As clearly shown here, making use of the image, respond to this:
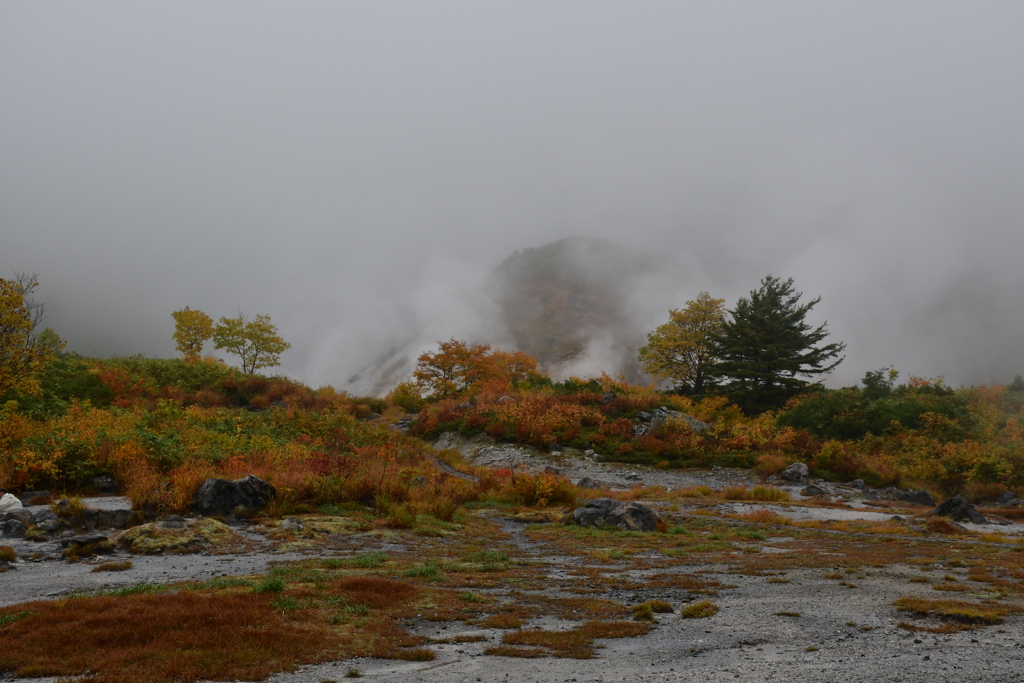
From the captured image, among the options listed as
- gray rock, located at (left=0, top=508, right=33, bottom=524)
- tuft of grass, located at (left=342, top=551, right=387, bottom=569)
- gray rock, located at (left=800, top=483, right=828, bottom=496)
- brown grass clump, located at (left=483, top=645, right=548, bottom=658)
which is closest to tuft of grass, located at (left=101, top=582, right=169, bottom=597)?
tuft of grass, located at (left=342, top=551, right=387, bottom=569)

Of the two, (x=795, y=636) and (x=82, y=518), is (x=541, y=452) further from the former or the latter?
(x=795, y=636)

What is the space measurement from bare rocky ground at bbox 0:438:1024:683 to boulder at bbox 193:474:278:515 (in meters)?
2.27

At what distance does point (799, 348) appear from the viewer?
144ft

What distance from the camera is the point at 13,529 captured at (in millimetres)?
10492

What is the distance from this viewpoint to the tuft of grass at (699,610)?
7.45 m

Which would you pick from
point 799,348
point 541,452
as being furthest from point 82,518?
point 799,348

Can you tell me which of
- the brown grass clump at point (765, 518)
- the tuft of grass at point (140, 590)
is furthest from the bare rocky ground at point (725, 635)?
the brown grass clump at point (765, 518)

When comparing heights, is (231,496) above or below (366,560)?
above

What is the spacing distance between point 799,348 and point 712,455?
66.1ft

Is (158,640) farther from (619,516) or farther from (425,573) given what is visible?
(619,516)

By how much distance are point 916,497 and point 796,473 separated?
4.85m

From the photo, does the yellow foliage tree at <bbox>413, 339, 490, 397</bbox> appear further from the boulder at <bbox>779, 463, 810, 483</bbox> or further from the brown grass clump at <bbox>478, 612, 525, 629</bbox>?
the brown grass clump at <bbox>478, 612, 525, 629</bbox>

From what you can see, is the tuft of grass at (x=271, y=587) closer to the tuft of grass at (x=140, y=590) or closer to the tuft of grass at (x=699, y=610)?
the tuft of grass at (x=140, y=590)

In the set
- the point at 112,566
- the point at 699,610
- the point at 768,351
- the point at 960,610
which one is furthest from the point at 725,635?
the point at 768,351
